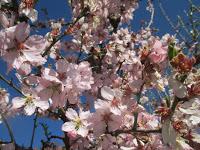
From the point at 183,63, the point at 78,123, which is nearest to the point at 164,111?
the point at 183,63

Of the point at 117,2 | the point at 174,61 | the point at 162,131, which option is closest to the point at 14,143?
the point at 162,131

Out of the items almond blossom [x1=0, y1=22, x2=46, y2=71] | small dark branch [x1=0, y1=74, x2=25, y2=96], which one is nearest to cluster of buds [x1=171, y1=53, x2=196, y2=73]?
almond blossom [x1=0, y1=22, x2=46, y2=71]

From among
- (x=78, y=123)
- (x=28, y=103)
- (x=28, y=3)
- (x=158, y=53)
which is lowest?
(x=78, y=123)

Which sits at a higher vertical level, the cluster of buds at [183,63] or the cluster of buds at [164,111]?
the cluster of buds at [183,63]

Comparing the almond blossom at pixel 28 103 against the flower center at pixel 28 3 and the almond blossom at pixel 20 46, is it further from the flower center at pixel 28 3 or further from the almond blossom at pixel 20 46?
the flower center at pixel 28 3

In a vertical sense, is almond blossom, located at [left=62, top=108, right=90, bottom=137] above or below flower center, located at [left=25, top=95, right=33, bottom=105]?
below

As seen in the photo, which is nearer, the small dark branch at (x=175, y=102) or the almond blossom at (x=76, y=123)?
the small dark branch at (x=175, y=102)

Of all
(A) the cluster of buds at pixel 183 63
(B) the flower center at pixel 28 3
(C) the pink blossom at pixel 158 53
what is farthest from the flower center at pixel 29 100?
(A) the cluster of buds at pixel 183 63

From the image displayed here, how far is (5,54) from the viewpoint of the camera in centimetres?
298

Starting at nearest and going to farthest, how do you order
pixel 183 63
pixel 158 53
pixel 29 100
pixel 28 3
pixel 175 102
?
pixel 183 63
pixel 175 102
pixel 158 53
pixel 29 100
pixel 28 3

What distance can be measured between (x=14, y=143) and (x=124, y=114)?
3.29 ft

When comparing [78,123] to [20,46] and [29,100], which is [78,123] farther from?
[20,46]

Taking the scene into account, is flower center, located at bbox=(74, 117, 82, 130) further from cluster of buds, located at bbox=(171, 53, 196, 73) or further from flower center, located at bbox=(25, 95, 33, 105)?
cluster of buds, located at bbox=(171, 53, 196, 73)

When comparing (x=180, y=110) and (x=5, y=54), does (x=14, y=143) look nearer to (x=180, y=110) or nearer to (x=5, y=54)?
(x=5, y=54)
